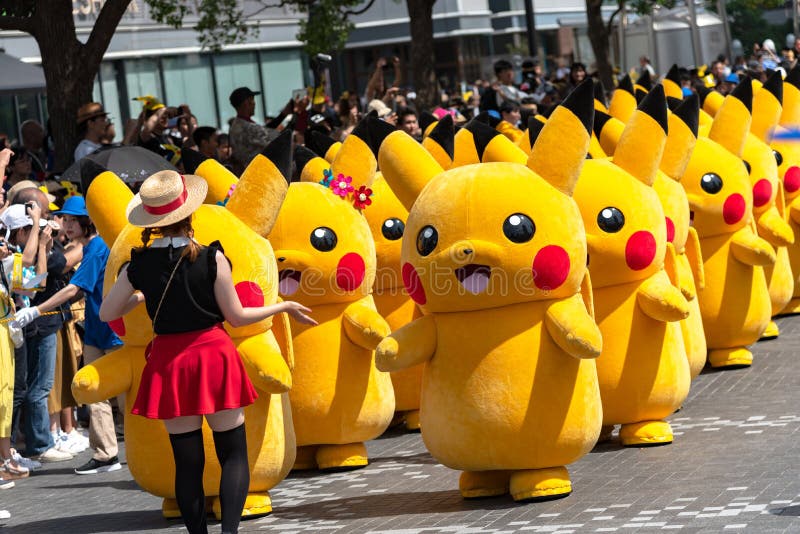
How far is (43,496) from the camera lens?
9430 millimetres

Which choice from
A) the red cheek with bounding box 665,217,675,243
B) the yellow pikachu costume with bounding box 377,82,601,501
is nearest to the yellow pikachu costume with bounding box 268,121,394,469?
the yellow pikachu costume with bounding box 377,82,601,501

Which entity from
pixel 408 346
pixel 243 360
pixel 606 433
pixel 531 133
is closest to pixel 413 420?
A: pixel 606 433

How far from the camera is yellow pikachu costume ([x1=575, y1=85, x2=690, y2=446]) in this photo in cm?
872

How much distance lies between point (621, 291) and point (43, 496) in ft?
13.0

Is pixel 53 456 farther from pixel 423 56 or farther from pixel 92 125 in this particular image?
pixel 423 56

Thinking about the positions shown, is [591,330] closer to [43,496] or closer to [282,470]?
[282,470]

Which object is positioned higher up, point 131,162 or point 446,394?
point 131,162

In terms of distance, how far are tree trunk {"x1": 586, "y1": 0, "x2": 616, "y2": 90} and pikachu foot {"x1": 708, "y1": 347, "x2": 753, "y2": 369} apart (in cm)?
1809

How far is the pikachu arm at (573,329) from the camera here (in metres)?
7.42

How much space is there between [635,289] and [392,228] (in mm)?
1935

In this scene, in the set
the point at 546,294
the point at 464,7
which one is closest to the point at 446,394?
the point at 546,294

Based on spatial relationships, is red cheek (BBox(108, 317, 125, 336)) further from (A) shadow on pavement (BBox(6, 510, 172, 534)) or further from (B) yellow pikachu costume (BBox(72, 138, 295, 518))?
(A) shadow on pavement (BBox(6, 510, 172, 534))

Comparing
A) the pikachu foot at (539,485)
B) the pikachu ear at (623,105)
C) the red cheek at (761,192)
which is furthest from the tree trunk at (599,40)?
the pikachu foot at (539,485)

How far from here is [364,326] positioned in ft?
29.6
